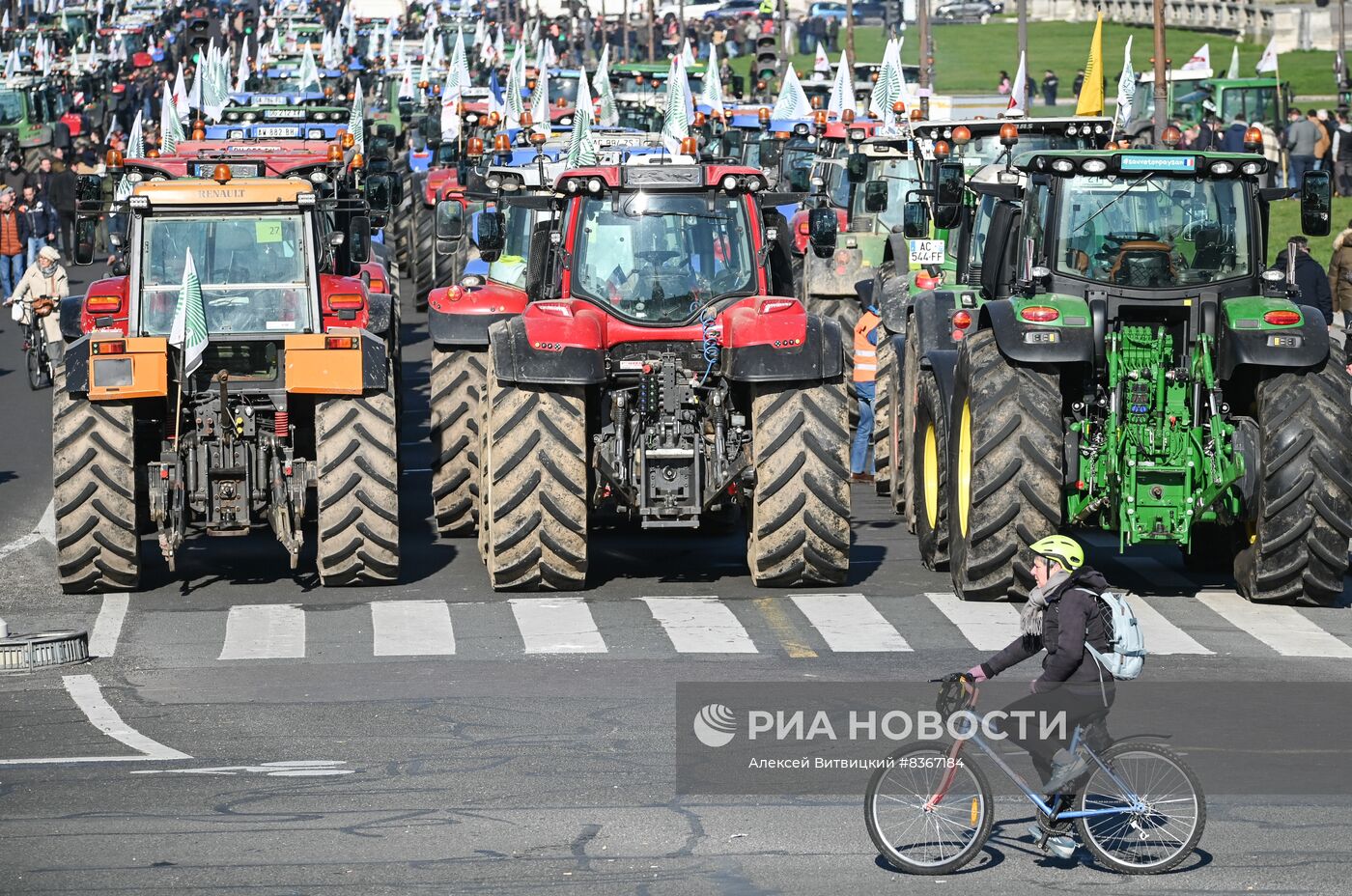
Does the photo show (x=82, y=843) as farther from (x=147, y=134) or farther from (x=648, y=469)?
(x=147, y=134)

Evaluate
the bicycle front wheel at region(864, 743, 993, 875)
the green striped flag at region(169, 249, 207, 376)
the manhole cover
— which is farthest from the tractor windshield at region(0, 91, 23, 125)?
the bicycle front wheel at region(864, 743, 993, 875)

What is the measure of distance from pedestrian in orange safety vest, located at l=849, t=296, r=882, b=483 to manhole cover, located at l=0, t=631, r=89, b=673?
860 cm

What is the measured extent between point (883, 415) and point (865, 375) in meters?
0.41

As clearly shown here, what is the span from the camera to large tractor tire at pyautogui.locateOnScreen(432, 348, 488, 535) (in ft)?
63.0

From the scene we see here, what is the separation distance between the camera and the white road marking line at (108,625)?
49.5ft

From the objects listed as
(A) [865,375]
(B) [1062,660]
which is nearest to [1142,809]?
(B) [1062,660]

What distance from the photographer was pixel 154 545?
19.1 m

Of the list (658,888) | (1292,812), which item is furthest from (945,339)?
(658,888)

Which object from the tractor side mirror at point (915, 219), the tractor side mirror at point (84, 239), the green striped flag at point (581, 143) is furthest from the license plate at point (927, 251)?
the tractor side mirror at point (84, 239)

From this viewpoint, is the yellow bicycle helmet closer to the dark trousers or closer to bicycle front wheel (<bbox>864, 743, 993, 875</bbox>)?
the dark trousers

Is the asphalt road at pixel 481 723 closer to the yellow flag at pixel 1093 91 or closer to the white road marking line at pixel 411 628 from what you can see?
the white road marking line at pixel 411 628

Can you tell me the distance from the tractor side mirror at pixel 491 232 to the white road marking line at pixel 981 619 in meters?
4.77

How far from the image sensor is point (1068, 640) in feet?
32.9

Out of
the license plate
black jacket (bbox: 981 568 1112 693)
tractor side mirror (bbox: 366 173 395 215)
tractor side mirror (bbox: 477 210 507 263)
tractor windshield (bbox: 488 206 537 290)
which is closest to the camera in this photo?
black jacket (bbox: 981 568 1112 693)
